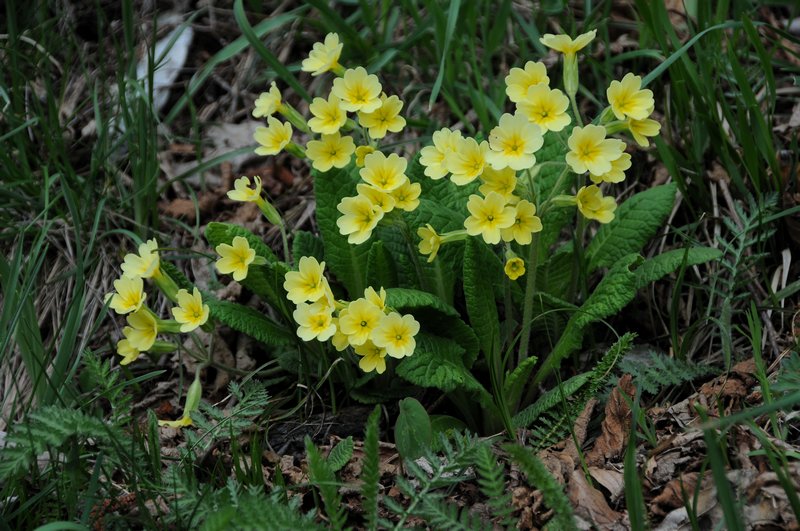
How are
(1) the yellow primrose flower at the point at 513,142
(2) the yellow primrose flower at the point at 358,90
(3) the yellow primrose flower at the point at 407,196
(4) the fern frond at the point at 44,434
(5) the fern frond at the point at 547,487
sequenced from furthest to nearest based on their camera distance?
(2) the yellow primrose flower at the point at 358,90, (3) the yellow primrose flower at the point at 407,196, (1) the yellow primrose flower at the point at 513,142, (4) the fern frond at the point at 44,434, (5) the fern frond at the point at 547,487

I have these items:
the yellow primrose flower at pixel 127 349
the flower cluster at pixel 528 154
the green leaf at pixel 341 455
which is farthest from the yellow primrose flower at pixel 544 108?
the yellow primrose flower at pixel 127 349

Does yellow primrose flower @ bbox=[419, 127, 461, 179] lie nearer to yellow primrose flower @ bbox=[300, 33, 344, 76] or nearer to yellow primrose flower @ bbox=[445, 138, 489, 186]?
yellow primrose flower @ bbox=[445, 138, 489, 186]

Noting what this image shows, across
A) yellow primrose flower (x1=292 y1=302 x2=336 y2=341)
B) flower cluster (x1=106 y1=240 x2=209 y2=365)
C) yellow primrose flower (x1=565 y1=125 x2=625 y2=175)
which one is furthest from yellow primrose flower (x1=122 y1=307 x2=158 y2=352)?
yellow primrose flower (x1=565 y1=125 x2=625 y2=175)

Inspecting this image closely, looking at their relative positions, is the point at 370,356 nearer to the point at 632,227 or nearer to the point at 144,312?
the point at 144,312

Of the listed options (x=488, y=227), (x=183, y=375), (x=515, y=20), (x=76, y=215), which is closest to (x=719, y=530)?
(x=488, y=227)

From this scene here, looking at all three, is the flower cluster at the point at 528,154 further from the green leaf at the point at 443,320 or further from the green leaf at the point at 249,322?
the green leaf at the point at 249,322

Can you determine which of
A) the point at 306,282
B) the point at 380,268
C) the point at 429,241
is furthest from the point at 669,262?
the point at 306,282

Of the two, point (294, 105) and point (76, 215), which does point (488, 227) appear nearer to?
point (76, 215)
